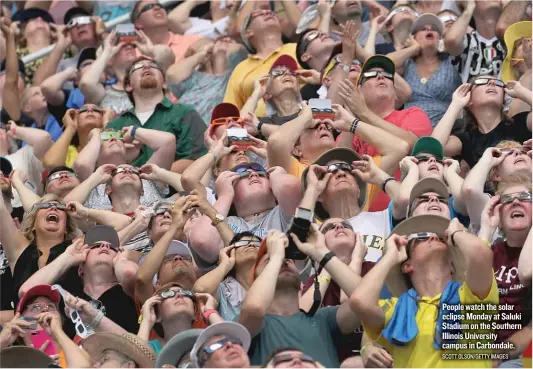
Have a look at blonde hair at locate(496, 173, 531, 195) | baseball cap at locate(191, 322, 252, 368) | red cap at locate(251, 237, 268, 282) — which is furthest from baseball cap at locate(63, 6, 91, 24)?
baseball cap at locate(191, 322, 252, 368)

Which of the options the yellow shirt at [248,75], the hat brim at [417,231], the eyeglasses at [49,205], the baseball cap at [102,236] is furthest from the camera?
the yellow shirt at [248,75]

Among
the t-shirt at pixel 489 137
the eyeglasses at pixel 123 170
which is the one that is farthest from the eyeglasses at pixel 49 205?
the t-shirt at pixel 489 137

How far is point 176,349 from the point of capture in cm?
1208

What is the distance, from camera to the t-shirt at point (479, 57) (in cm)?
1655

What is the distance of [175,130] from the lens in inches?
643

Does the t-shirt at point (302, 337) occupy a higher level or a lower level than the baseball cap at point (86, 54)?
lower

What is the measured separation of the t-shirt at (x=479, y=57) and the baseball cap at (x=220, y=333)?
16.9 feet

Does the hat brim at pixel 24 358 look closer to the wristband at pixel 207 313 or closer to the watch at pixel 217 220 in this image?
the wristband at pixel 207 313

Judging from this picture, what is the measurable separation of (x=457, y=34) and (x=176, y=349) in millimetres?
5391

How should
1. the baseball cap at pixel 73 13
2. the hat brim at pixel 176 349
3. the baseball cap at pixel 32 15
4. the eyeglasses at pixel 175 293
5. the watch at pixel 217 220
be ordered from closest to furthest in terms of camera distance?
1. the hat brim at pixel 176 349
2. the eyeglasses at pixel 175 293
3. the watch at pixel 217 220
4. the baseball cap at pixel 73 13
5. the baseball cap at pixel 32 15

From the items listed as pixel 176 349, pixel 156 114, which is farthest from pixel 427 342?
pixel 156 114

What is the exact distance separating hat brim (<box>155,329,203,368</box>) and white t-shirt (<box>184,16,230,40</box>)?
22.9ft

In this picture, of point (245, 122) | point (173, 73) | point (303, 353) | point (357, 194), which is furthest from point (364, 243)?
point (173, 73)

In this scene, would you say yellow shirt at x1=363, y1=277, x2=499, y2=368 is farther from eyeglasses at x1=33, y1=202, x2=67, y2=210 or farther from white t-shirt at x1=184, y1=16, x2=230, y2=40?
white t-shirt at x1=184, y1=16, x2=230, y2=40
